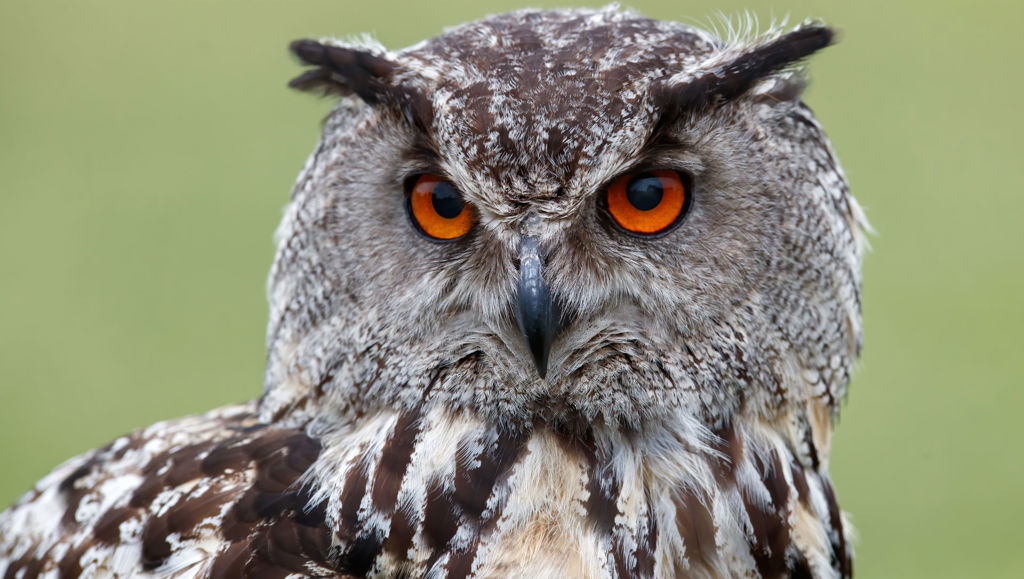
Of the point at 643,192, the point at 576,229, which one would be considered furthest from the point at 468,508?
the point at 643,192

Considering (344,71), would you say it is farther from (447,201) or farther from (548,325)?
(548,325)

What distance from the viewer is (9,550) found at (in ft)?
6.93

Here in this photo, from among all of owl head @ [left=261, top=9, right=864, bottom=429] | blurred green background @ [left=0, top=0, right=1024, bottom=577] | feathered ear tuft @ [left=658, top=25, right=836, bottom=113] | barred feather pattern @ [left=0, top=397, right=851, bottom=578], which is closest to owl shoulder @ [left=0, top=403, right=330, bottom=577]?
barred feather pattern @ [left=0, top=397, right=851, bottom=578]

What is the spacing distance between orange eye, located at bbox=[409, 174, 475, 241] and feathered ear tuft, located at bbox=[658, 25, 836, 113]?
37cm

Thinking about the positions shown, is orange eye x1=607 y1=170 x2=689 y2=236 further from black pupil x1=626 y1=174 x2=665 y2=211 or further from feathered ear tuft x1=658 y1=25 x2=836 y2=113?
feathered ear tuft x1=658 y1=25 x2=836 y2=113

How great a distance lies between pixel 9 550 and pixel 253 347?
12.0ft

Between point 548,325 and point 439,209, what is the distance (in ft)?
0.91

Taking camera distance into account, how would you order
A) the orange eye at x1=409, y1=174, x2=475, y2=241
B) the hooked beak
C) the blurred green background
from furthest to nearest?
the blurred green background, the orange eye at x1=409, y1=174, x2=475, y2=241, the hooked beak

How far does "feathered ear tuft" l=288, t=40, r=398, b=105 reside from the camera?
1.83 m

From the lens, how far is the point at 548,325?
1718mm

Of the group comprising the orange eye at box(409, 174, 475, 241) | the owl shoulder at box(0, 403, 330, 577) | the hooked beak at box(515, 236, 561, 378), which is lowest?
the owl shoulder at box(0, 403, 330, 577)

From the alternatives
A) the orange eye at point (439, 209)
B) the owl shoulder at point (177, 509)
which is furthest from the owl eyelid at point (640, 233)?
the owl shoulder at point (177, 509)

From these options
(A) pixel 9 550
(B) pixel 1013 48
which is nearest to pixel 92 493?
(A) pixel 9 550

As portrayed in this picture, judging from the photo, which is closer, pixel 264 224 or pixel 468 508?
pixel 468 508
